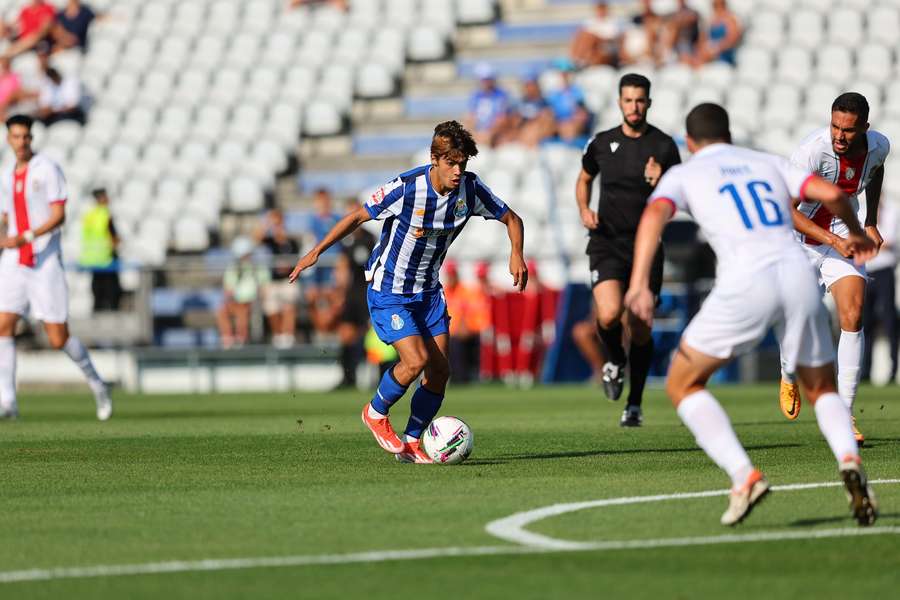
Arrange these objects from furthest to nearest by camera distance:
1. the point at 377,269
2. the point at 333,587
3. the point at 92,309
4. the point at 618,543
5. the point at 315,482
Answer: the point at 92,309
the point at 377,269
the point at 315,482
the point at 618,543
the point at 333,587

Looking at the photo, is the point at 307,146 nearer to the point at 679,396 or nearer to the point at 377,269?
the point at 377,269

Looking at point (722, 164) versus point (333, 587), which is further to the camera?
point (722, 164)

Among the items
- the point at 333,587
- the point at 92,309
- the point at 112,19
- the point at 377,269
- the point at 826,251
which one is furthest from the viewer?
the point at 112,19

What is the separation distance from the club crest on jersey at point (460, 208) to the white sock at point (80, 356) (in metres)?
5.78

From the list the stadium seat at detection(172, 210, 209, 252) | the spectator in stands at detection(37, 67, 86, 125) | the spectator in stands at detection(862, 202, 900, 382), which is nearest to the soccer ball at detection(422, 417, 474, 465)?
the spectator in stands at detection(862, 202, 900, 382)

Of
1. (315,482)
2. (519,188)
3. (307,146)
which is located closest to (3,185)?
(315,482)

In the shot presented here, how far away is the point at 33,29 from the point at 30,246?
1728 centimetres

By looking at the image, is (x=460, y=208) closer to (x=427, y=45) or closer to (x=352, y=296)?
(x=352, y=296)

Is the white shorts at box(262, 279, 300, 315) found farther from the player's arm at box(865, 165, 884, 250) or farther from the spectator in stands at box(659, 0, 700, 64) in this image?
the player's arm at box(865, 165, 884, 250)

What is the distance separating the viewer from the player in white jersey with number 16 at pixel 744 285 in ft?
20.9

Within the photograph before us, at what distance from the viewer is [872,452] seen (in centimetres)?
1005

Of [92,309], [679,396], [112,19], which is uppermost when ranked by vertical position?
[112,19]

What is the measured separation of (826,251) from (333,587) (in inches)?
245

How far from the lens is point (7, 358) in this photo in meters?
14.5
